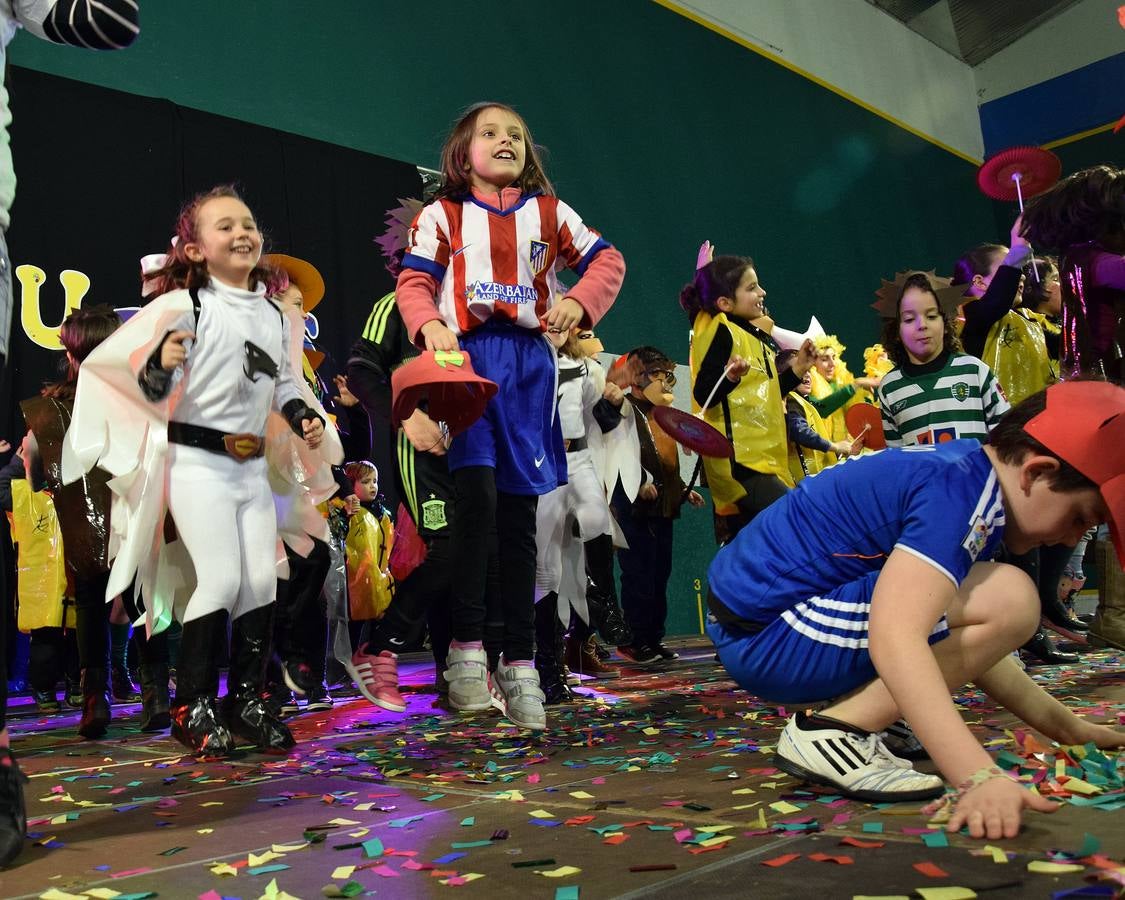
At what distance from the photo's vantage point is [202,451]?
277 centimetres

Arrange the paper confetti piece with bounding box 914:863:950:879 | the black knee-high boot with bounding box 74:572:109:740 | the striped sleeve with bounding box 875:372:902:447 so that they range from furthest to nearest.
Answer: the striped sleeve with bounding box 875:372:902:447 < the black knee-high boot with bounding box 74:572:109:740 < the paper confetti piece with bounding box 914:863:950:879

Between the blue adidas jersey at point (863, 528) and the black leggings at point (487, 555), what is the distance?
3.52ft

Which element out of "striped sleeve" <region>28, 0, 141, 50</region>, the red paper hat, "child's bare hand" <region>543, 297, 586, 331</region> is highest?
"striped sleeve" <region>28, 0, 141, 50</region>

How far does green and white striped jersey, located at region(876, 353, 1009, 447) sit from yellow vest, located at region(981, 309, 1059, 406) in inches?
26.0

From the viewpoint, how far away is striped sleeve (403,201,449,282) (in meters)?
3.12

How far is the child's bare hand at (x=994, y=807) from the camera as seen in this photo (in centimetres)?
130

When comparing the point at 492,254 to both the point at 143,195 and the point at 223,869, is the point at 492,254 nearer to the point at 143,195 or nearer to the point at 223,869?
the point at 223,869

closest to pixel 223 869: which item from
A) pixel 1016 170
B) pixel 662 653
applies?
pixel 662 653

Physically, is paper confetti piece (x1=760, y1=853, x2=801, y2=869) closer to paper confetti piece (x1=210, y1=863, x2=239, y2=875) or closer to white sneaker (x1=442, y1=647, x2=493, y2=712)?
paper confetti piece (x1=210, y1=863, x2=239, y2=875)

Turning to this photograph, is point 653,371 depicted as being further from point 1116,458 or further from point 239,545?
point 1116,458

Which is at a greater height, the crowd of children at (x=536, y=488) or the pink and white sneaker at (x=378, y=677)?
the crowd of children at (x=536, y=488)

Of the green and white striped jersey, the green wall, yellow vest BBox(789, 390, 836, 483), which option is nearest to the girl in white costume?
the green and white striped jersey

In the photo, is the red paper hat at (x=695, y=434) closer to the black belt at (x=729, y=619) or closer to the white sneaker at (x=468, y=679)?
the white sneaker at (x=468, y=679)

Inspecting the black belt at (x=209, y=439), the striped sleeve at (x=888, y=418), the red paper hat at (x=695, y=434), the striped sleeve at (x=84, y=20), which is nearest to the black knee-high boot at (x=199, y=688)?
the black belt at (x=209, y=439)
